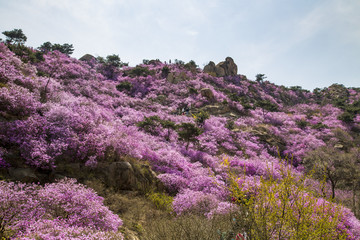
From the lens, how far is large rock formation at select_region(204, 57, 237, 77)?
5084 cm

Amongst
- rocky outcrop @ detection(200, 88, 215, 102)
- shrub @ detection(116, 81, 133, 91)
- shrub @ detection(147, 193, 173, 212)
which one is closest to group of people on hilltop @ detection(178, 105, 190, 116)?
rocky outcrop @ detection(200, 88, 215, 102)

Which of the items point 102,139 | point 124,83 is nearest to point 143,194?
point 102,139

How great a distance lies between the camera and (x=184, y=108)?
28.7 meters

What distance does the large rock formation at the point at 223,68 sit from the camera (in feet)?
167

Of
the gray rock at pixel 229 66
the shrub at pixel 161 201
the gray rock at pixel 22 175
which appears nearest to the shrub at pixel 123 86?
the shrub at pixel 161 201

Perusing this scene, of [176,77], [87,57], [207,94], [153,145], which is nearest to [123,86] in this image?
[176,77]

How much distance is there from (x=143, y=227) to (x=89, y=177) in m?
3.31

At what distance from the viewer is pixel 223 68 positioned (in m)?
52.0

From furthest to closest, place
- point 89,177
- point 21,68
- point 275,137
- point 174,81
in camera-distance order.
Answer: point 174,81 < point 275,137 < point 21,68 < point 89,177

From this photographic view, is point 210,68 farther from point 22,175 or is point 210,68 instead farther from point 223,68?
point 22,175

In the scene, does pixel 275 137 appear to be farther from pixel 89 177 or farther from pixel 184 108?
pixel 89 177

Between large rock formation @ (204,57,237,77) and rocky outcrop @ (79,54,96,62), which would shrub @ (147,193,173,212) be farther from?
large rock formation @ (204,57,237,77)

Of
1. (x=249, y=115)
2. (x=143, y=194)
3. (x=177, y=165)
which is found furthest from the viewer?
(x=249, y=115)

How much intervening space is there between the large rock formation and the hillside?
51.2ft
